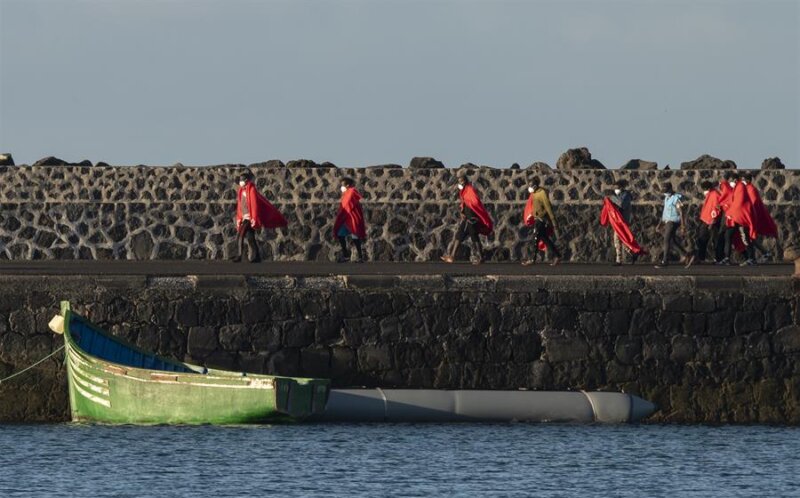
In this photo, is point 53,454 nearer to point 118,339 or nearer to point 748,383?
point 118,339

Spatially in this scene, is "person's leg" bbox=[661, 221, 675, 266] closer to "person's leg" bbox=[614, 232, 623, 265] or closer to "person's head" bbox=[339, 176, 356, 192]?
"person's leg" bbox=[614, 232, 623, 265]

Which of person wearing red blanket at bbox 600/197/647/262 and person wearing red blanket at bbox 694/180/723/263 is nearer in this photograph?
person wearing red blanket at bbox 600/197/647/262

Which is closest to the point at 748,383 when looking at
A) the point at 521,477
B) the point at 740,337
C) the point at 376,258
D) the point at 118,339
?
the point at 740,337

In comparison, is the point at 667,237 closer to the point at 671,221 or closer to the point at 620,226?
the point at 671,221

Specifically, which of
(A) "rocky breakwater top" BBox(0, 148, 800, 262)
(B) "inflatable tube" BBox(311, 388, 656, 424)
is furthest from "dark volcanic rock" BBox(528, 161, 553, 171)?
(B) "inflatable tube" BBox(311, 388, 656, 424)

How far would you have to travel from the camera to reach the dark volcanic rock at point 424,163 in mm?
47406

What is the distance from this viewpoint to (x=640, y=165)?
47.9 metres

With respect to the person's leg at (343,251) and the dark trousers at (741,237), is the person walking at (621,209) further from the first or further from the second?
the person's leg at (343,251)

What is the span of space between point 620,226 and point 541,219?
1.70 metres

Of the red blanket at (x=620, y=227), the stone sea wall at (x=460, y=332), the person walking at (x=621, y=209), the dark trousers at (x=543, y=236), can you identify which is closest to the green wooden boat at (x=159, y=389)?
the stone sea wall at (x=460, y=332)

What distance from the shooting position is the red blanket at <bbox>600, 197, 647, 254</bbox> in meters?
42.1

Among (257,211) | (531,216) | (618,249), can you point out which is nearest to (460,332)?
(257,211)

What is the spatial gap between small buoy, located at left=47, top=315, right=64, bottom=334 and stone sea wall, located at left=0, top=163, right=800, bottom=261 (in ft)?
39.5

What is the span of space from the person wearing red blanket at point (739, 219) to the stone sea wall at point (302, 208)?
3.43 metres
